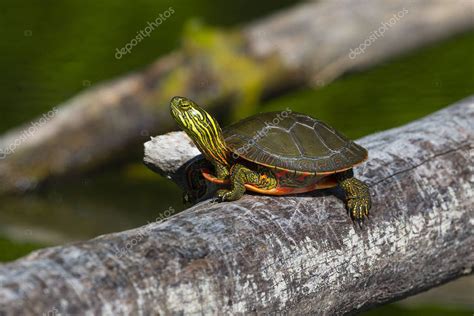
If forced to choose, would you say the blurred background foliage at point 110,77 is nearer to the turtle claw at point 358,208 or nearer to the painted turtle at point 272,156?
the painted turtle at point 272,156

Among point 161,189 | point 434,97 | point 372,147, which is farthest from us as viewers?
point 434,97

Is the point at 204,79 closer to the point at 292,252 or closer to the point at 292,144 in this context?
the point at 292,144

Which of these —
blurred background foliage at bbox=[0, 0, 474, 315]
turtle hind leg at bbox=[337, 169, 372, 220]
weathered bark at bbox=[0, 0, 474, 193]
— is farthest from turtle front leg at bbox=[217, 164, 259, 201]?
weathered bark at bbox=[0, 0, 474, 193]

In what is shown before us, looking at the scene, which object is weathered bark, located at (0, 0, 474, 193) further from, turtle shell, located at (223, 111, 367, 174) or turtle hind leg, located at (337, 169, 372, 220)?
turtle hind leg, located at (337, 169, 372, 220)

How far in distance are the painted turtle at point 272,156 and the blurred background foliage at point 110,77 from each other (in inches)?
117

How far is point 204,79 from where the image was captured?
20.3 feet

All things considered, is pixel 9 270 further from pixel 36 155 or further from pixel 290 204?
pixel 36 155

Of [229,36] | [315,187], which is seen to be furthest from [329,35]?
[315,187]

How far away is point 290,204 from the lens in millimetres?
2668

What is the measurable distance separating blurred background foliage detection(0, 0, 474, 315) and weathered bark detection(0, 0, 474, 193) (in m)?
0.27

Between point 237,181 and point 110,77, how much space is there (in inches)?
208

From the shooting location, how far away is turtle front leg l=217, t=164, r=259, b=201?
263 cm

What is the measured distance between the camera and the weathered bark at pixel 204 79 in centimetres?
617

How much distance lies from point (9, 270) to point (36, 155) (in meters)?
4.48
